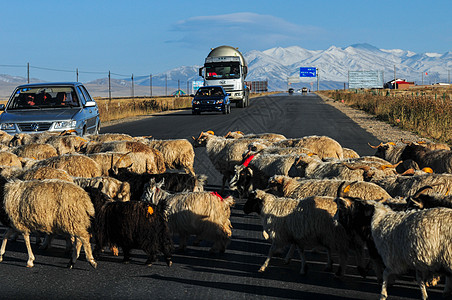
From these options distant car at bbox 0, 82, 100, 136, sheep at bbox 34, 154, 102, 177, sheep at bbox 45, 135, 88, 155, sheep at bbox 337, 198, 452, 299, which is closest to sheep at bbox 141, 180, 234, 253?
sheep at bbox 337, 198, 452, 299

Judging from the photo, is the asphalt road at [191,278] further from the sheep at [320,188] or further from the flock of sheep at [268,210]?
the sheep at [320,188]

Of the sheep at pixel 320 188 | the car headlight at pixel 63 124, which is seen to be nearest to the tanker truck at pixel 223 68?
the car headlight at pixel 63 124

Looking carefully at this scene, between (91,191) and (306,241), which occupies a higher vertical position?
(91,191)

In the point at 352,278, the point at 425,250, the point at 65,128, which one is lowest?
the point at 352,278

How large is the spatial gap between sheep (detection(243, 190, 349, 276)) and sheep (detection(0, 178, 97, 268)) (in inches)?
90.8

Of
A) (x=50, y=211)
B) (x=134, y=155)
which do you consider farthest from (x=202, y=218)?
(x=134, y=155)

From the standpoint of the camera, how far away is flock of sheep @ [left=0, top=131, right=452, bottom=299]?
612 centimetres

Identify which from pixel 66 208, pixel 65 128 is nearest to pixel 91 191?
pixel 66 208

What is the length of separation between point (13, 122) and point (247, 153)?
289 inches

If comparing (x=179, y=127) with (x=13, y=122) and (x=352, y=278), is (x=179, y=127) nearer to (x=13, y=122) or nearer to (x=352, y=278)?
(x=13, y=122)

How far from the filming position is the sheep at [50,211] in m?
7.30

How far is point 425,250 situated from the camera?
5777 millimetres

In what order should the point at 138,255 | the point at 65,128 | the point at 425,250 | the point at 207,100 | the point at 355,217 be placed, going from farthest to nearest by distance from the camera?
the point at 207,100, the point at 65,128, the point at 138,255, the point at 355,217, the point at 425,250

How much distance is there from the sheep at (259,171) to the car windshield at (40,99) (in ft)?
24.9
